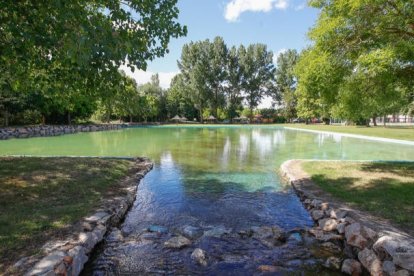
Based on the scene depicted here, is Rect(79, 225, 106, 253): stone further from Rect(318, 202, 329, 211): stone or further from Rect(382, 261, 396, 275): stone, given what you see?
Rect(318, 202, 329, 211): stone

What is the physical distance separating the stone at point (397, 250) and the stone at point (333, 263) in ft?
1.84

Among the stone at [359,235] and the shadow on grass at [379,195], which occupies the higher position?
the shadow on grass at [379,195]

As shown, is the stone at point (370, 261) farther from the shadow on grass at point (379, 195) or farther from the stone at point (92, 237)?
the stone at point (92, 237)

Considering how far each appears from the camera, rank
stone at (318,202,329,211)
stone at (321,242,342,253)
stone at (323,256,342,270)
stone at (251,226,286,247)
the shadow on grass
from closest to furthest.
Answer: stone at (323,256,342,270) → stone at (321,242,342,253) → stone at (251,226,286,247) → the shadow on grass → stone at (318,202,329,211)

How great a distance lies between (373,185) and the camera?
8.01m

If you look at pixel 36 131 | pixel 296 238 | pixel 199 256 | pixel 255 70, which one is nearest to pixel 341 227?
pixel 296 238

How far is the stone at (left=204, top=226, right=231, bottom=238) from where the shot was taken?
18.6 feet

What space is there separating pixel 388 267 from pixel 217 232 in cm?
280

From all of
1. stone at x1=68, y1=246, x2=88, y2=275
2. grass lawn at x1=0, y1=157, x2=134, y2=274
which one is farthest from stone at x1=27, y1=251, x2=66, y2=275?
grass lawn at x1=0, y1=157, x2=134, y2=274

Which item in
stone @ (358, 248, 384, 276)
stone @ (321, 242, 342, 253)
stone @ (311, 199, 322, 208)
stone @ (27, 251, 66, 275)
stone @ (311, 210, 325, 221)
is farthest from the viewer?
stone @ (311, 199, 322, 208)

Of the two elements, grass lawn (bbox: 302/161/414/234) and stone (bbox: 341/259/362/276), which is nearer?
stone (bbox: 341/259/362/276)

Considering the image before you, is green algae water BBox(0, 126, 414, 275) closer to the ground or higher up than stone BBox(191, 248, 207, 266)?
closer to the ground

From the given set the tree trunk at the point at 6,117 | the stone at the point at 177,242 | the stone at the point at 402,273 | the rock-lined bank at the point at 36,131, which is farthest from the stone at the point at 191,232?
the tree trunk at the point at 6,117

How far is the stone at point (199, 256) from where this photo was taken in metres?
4.66
